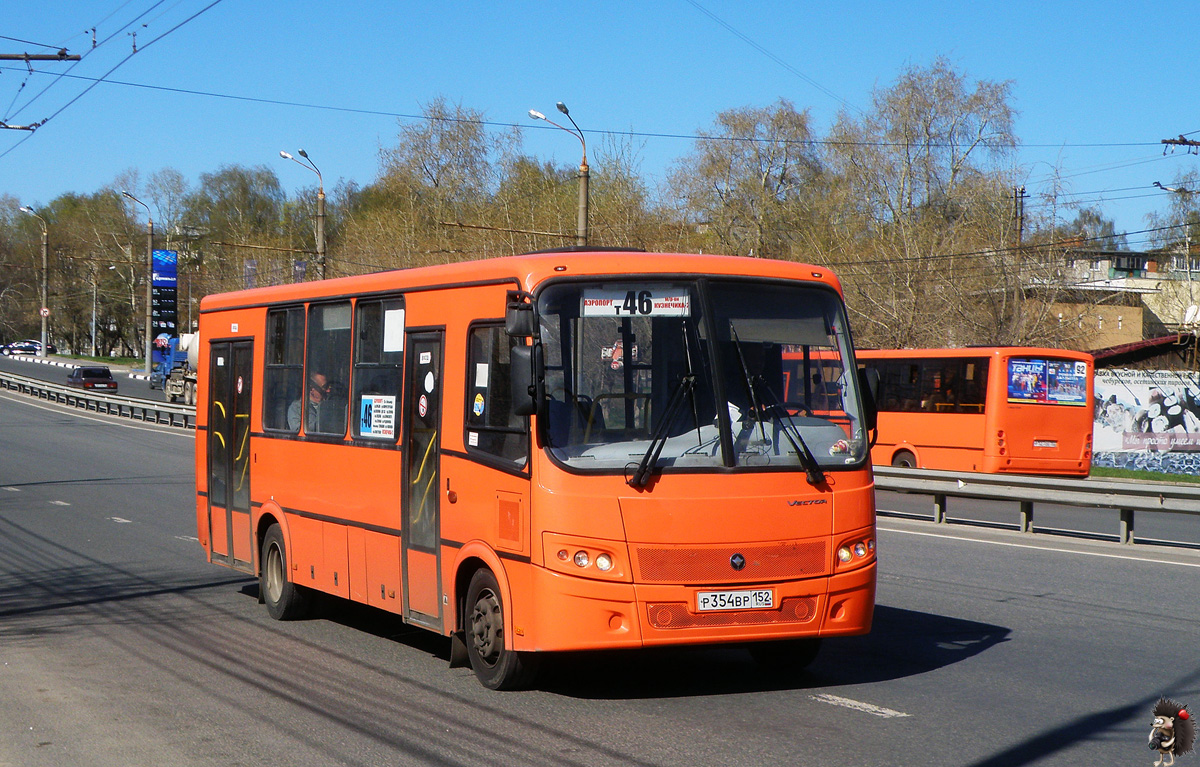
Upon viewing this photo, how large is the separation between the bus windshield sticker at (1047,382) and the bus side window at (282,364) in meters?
18.8

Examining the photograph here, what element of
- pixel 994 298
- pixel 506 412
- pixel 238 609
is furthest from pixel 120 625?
pixel 994 298

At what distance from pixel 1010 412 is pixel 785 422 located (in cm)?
1985

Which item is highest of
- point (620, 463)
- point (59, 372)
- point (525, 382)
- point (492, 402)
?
point (525, 382)

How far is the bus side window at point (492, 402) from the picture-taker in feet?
23.2

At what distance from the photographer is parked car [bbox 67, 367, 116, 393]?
2378 inches

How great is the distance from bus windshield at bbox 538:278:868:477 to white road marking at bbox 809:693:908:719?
1285mm

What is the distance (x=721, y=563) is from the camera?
6855mm

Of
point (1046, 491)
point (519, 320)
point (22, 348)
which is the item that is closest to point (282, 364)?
point (519, 320)

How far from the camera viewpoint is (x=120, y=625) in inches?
389

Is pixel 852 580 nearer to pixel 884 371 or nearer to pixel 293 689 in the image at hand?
pixel 293 689

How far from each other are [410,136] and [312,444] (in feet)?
177

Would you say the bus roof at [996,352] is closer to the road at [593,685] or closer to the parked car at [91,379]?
the road at [593,685]

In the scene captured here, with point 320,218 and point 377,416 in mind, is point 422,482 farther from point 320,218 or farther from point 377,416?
point 320,218

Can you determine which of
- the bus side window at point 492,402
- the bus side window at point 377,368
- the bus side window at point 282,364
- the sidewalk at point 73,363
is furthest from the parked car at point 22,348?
the bus side window at point 492,402
